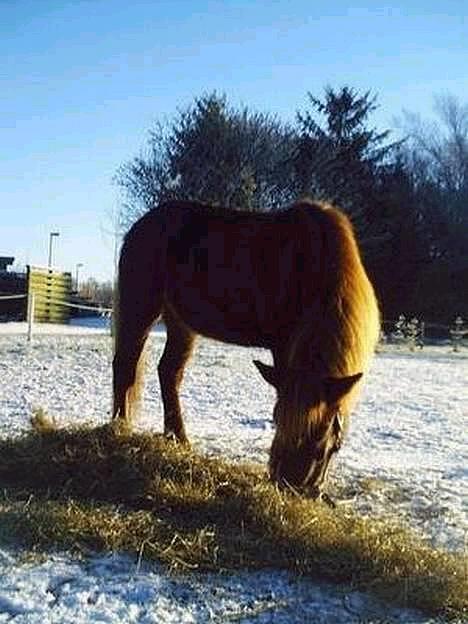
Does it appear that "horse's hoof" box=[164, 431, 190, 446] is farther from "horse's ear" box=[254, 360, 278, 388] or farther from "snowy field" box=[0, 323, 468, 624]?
"horse's ear" box=[254, 360, 278, 388]

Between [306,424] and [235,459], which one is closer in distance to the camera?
[306,424]

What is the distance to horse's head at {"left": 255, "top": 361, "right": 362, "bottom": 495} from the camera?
13.8 feet

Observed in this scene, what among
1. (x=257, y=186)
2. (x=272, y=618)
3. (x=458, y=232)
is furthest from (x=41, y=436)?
(x=458, y=232)

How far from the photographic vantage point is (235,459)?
578 cm

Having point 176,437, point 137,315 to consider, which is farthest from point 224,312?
point 176,437

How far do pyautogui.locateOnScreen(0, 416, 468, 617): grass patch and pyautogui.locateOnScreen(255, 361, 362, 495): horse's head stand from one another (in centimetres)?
15

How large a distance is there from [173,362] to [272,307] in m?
1.38

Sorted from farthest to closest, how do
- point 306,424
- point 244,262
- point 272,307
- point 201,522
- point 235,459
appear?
point 235,459 → point 244,262 → point 272,307 → point 306,424 → point 201,522

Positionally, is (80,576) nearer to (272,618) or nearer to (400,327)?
(272,618)

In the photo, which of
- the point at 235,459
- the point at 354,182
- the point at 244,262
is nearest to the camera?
the point at 244,262

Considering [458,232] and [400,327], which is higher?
[458,232]

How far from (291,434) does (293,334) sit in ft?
3.09

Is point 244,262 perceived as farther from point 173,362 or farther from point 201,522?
point 201,522

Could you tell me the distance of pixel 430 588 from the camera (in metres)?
3.34
